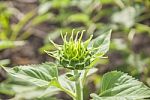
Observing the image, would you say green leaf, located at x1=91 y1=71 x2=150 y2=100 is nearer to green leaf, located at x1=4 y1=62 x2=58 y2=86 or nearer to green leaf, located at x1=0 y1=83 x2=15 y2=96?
green leaf, located at x1=4 y1=62 x2=58 y2=86

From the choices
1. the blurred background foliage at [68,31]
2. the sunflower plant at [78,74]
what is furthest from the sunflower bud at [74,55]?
the blurred background foliage at [68,31]

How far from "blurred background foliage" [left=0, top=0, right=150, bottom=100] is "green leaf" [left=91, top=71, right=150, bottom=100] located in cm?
52

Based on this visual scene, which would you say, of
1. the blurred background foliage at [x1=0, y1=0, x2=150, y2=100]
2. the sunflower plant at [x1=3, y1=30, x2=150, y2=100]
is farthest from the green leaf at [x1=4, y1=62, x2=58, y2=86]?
the blurred background foliage at [x1=0, y1=0, x2=150, y2=100]

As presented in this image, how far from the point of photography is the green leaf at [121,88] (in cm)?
98

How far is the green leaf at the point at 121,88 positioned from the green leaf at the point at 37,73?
0.13m

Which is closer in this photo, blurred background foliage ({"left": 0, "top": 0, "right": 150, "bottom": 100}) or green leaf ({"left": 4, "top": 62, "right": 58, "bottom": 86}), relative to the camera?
green leaf ({"left": 4, "top": 62, "right": 58, "bottom": 86})

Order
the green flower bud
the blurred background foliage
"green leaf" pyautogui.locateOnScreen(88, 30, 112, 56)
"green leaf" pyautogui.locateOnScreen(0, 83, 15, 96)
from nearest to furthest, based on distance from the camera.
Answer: the green flower bud
"green leaf" pyautogui.locateOnScreen(88, 30, 112, 56)
"green leaf" pyautogui.locateOnScreen(0, 83, 15, 96)
the blurred background foliage

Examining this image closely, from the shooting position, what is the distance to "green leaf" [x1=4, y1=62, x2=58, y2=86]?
102 centimetres

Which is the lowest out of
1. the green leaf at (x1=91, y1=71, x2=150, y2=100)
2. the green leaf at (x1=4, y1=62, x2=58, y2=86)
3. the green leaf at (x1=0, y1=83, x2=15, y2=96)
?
the green leaf at (x1=0, y1=83, x2=15, y2=96)

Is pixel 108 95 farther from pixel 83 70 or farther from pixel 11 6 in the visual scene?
pixel 11 6

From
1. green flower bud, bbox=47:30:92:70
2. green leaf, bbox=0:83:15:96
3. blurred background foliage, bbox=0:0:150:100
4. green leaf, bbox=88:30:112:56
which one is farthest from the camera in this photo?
blurred background foliage, bbox=0:0:150:100

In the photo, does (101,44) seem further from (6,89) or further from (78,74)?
(6,89)

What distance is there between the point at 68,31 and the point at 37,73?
38.7 inches

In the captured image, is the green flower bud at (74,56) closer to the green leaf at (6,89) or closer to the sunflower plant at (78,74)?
the sunflower plant at (78,74)
